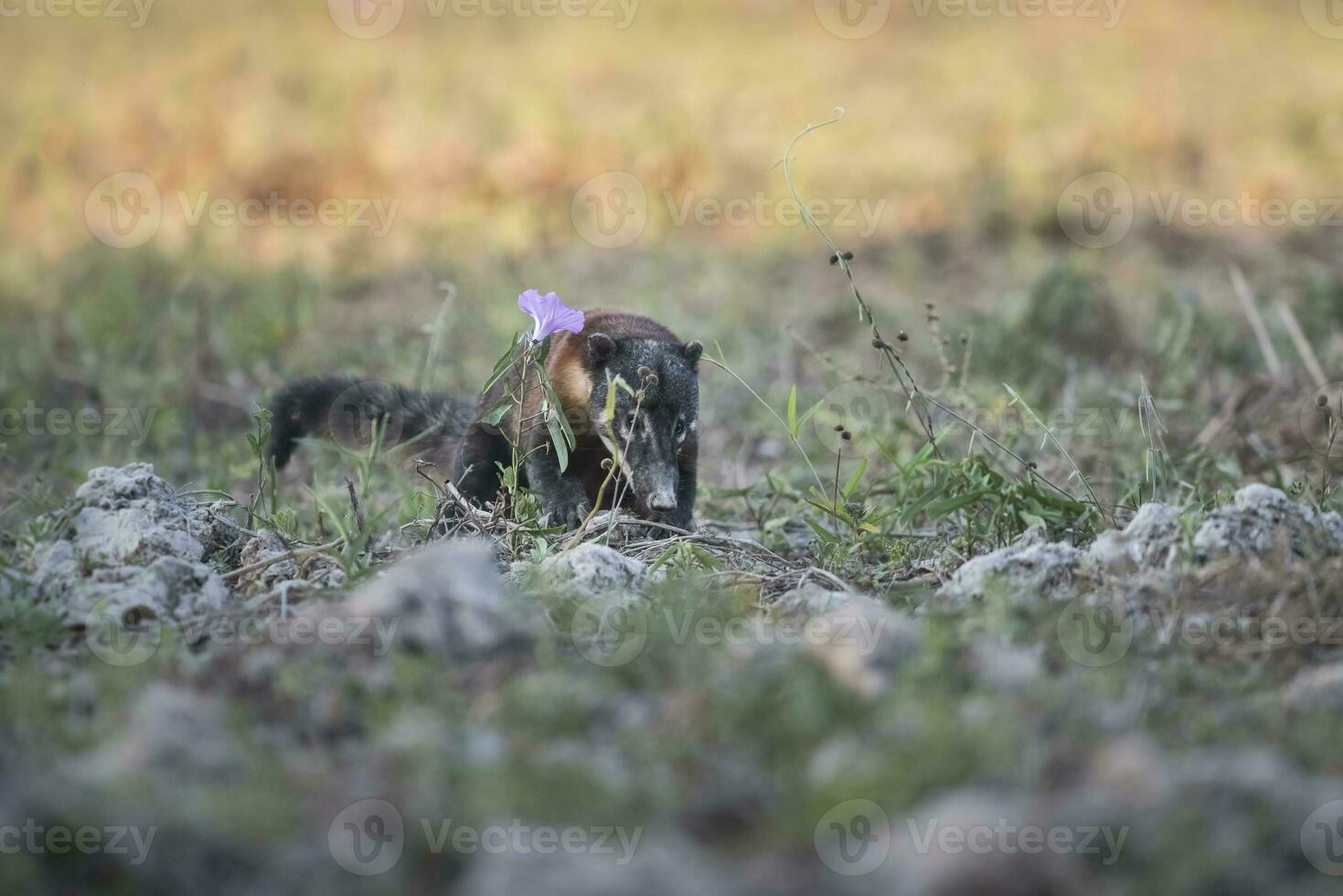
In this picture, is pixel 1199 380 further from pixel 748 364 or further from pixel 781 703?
pixel 781 703

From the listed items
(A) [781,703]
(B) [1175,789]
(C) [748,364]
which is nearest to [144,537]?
(A) [781,703]

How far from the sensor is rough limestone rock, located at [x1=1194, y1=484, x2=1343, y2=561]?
352cm

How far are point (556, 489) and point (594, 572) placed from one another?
4.78 ft

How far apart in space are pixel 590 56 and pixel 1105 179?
4.99m

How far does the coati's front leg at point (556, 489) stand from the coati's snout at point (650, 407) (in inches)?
8.4

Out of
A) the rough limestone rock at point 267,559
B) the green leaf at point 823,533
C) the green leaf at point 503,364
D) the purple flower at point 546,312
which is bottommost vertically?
the rough limestone rock at point 267,559

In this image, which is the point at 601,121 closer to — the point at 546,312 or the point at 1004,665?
the point at 546,312

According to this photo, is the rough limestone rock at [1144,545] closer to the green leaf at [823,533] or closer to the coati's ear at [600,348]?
the green leaf at [823,533]

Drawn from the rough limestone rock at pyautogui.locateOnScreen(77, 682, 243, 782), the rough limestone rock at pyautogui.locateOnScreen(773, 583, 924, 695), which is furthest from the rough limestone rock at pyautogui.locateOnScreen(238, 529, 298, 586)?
the rough limestone rock at pyautogui.locateOnScreen(773, 583, 924, 695)

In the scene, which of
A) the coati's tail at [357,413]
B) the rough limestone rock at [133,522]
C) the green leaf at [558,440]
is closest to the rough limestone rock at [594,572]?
the green leaf at [558,440]

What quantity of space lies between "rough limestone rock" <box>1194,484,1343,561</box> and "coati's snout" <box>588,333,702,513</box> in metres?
1.82

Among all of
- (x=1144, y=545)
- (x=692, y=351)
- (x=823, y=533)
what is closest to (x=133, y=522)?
(x=823, y=533)

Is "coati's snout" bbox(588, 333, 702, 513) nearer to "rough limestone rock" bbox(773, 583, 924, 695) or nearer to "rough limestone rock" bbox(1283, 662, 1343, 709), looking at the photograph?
"rough limestone rock" bbox(773, 583, 924, 695)

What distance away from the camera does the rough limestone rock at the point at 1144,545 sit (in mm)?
3555
